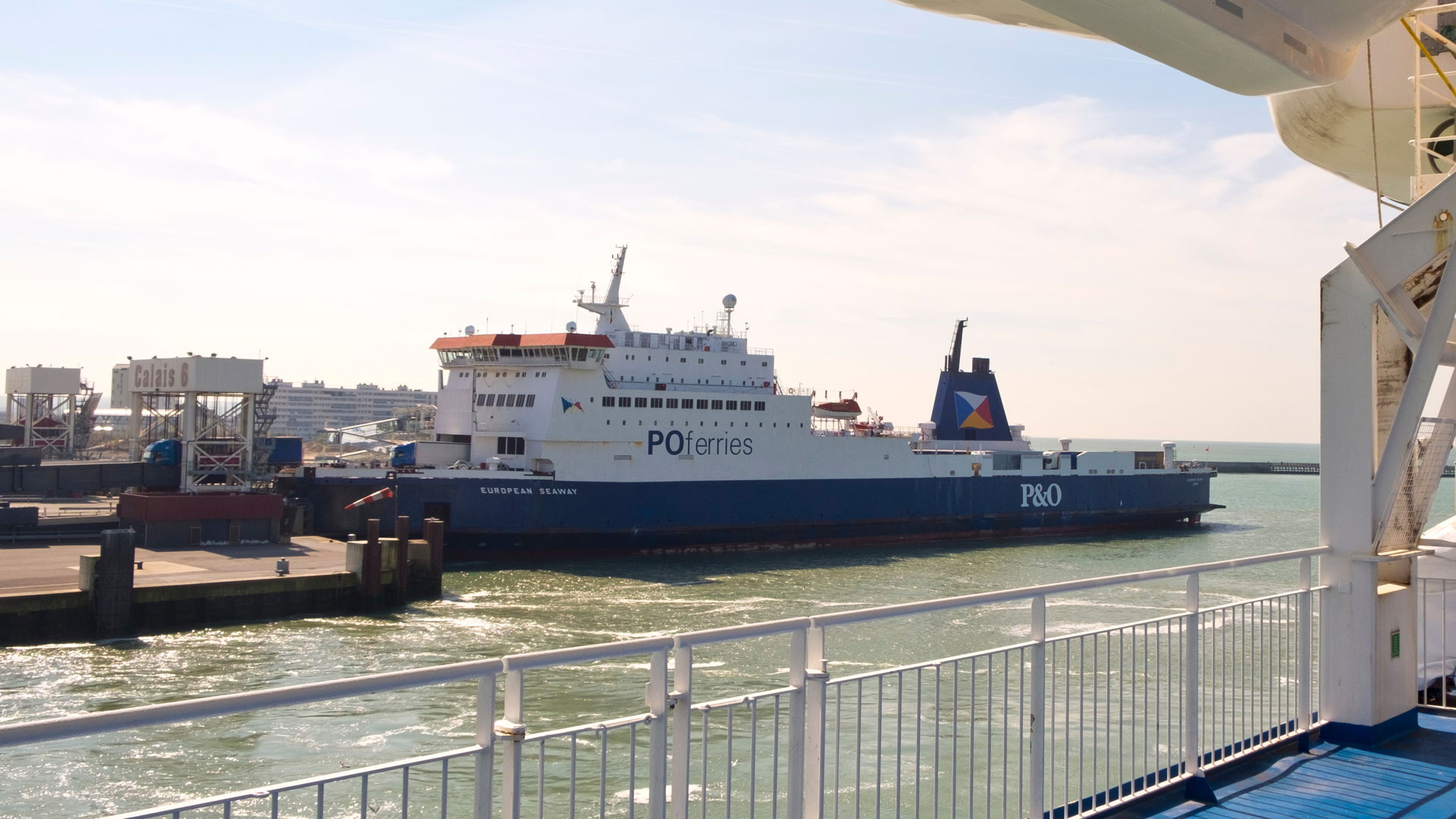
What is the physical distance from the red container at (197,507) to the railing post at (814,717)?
17493mm

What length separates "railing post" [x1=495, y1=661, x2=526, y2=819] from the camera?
215 centimetres

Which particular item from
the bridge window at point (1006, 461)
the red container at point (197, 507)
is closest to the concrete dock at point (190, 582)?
the red container at point (197, 507)

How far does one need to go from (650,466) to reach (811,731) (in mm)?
20803

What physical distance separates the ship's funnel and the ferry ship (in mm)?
2687

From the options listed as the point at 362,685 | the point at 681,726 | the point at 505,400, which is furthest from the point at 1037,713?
the point at 505,400

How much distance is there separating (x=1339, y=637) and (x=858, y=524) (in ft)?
70.8

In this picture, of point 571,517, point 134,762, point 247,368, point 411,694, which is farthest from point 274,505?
point 134,762

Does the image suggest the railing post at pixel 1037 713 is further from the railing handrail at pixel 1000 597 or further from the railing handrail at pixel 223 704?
the railing handrail at pixel 223 704

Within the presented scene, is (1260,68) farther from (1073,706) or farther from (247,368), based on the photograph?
(247,368)

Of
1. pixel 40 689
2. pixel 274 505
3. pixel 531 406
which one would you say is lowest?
pixel 40 689

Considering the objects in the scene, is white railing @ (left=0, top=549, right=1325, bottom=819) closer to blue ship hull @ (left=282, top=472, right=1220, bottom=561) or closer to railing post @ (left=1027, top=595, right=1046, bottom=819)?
railing post @ (left=1027, top=595, right=1046, bottom=819)

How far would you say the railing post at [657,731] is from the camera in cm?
243

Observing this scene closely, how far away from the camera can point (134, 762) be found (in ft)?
27.2

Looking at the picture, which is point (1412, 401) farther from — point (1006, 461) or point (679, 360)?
point (1006, 461)
